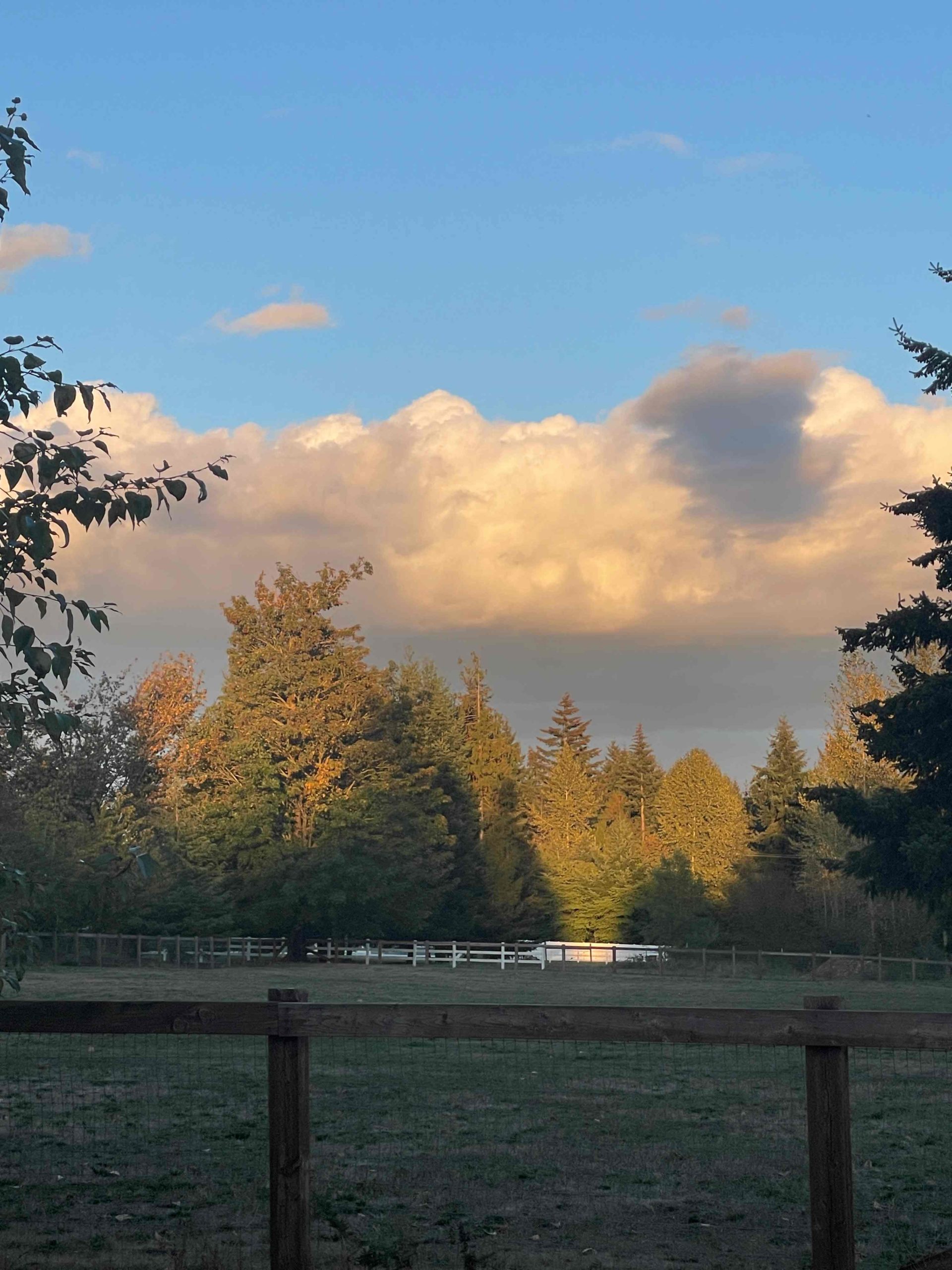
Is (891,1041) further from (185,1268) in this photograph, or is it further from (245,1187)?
(245,1187)

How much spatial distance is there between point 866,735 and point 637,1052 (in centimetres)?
1610

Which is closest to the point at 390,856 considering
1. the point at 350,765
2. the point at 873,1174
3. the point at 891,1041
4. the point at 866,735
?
the point at 350,765

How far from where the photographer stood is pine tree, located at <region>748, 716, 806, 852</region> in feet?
260

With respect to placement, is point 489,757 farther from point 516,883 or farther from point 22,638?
point 22,638

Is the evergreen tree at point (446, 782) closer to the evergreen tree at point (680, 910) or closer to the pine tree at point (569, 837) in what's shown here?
the pine tree at point (569, 837)

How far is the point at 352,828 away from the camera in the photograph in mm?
59656

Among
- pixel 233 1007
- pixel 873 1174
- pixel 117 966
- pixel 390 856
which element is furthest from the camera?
pixel 390 856

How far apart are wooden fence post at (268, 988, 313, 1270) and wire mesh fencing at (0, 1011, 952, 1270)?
0.64m

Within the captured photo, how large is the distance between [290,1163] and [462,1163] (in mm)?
4113

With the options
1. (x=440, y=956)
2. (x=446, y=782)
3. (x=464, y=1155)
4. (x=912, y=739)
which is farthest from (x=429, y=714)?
(x=464, y=1155)

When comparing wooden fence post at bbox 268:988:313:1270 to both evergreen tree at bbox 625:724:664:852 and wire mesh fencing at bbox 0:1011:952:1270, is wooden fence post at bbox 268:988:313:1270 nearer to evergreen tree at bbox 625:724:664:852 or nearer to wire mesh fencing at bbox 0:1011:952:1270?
wire mesh fencing at bbox 0:1011:952:1270

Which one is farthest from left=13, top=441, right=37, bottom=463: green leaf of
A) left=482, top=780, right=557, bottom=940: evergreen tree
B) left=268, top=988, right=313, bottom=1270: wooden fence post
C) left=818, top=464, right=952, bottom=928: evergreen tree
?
left=482, top=780, right=557, bottom=940: evergreen tree

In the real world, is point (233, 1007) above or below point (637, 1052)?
above

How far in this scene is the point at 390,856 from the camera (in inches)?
2376
